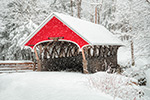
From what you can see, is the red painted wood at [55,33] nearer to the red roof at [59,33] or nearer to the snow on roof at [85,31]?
the red roof at [59,33]

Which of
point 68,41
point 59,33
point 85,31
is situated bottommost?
point 68,41

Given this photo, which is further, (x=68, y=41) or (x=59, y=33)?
(x=68, y=41)

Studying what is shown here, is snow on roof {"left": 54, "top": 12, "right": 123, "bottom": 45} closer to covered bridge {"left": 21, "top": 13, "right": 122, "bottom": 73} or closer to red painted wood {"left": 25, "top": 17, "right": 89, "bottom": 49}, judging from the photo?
covered bridge {"left": 21, "top": 13, "right": 122, "bottom": 73}

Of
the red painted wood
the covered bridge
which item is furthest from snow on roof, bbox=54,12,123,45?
the red painted wood

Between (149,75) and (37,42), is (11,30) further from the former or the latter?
Answer: (149,75)

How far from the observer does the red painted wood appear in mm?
11688

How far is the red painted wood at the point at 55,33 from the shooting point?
11688 millimetres

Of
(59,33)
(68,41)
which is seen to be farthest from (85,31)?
(59,33)

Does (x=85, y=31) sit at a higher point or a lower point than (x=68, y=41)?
higher

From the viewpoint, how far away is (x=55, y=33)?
1277 centimetres

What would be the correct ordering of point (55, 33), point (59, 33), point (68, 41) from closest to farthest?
point (59, 33) → point (55, 33) → point (68, 41)

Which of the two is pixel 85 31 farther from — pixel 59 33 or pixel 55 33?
pixel 55 33

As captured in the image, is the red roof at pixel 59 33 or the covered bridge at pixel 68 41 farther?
the covered bridge at pixel 68 41

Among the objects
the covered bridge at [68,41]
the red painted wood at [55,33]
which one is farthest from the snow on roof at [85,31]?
the red painted wood at [55,33]
